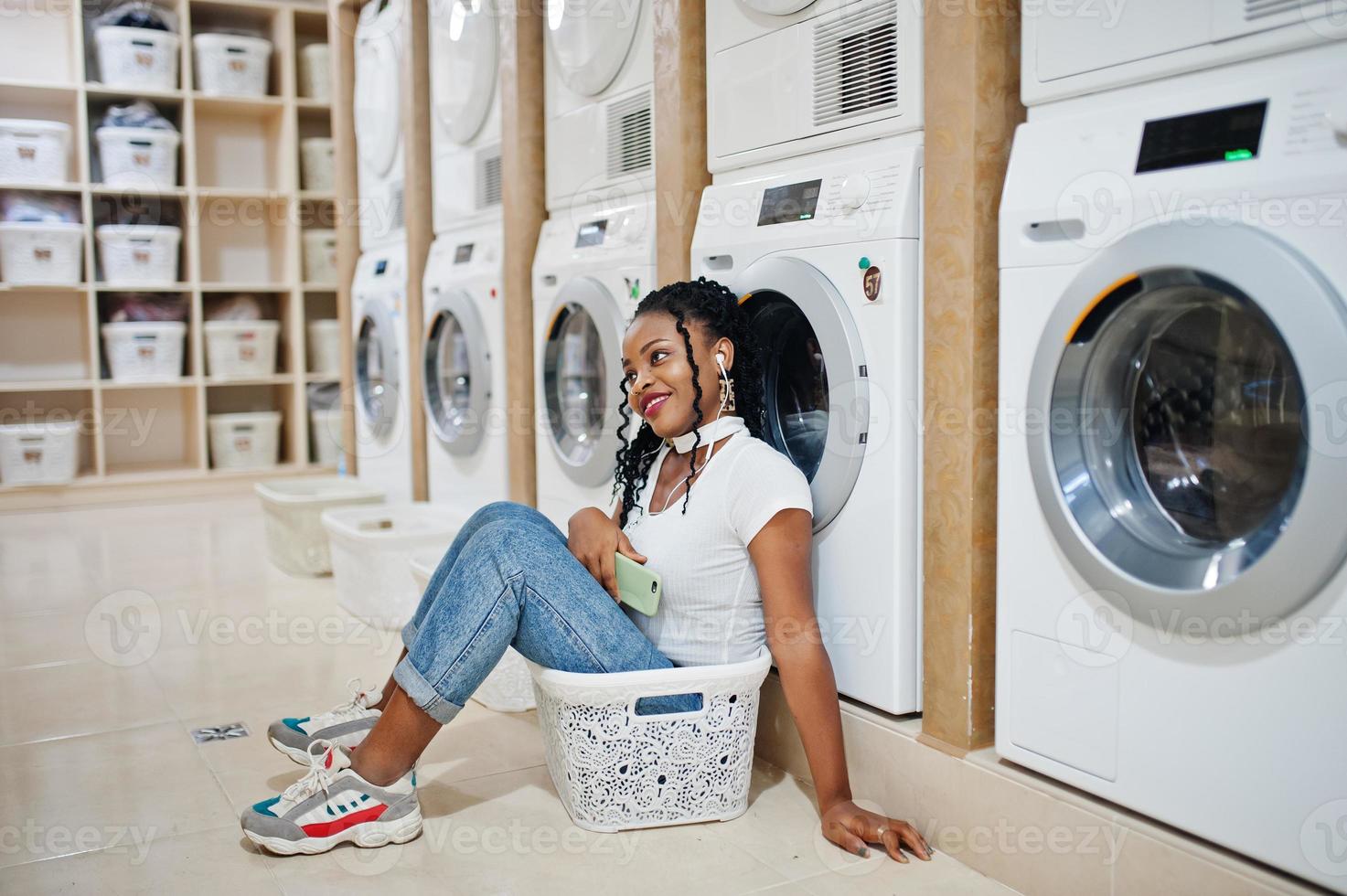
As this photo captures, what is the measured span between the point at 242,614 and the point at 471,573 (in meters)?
1.67

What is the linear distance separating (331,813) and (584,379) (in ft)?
4.10

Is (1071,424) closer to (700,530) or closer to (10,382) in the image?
(700,530)

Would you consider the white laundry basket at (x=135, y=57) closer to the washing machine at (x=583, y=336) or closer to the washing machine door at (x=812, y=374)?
the washing machine at (x=583, y=336)

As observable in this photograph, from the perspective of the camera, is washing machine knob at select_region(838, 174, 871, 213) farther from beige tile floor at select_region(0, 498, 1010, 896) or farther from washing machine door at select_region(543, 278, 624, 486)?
beige tile floor at select_region(0, 498, 1010, 896)

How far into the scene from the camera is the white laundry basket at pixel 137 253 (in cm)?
474

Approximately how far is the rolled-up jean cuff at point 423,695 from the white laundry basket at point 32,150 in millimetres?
3882

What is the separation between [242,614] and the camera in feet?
9.91

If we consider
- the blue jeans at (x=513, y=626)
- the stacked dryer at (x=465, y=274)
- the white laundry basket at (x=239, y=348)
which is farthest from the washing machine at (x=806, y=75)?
the white laundry basket at (x=239, y=348)

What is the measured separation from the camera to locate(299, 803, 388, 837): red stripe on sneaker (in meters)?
1.61

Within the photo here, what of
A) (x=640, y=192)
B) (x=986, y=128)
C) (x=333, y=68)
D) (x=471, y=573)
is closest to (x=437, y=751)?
(x=471, y=573)

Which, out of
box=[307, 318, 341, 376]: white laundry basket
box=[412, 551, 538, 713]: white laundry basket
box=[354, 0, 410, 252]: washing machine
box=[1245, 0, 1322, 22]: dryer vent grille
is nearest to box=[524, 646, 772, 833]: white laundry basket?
box=[412, 551, 538, 713]: white laundry basket

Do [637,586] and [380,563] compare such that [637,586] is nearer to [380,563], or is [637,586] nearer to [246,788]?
[246,788]

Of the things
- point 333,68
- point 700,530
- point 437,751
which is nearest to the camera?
point 700,530

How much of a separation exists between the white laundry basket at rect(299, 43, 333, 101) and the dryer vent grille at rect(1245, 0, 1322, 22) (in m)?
4.60
